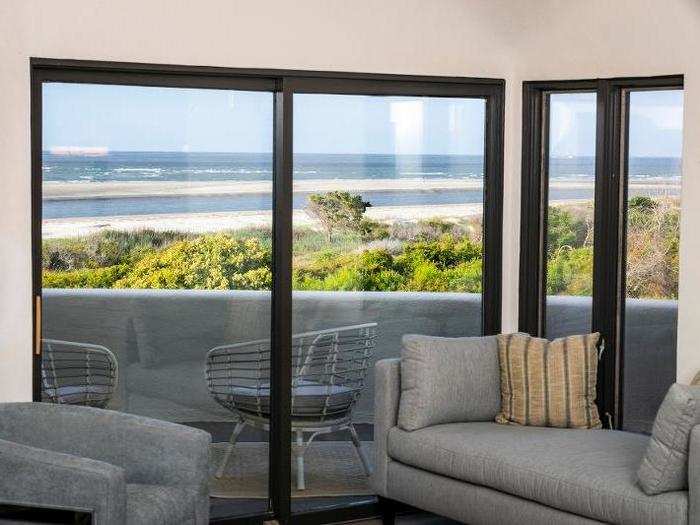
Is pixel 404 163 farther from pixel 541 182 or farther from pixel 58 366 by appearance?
pixel 58 366

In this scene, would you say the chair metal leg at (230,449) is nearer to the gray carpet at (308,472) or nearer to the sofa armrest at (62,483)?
the gray carpet at (308,472)

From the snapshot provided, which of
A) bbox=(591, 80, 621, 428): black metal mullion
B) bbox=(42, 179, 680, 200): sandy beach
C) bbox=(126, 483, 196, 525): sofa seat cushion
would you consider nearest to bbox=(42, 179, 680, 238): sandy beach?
bbox=(42, 179, 680, 200): sandy beach

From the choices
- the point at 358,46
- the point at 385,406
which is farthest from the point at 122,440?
the point at 358,46

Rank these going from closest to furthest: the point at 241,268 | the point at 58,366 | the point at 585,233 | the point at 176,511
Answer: the point at 176,511, the point at 58,366, the point at 241,268, the point at 585,233

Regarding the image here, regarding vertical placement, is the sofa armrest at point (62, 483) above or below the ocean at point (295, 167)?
below

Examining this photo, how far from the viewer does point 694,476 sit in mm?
3982

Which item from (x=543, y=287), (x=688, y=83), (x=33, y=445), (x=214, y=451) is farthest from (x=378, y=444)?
(x=688, y=83)

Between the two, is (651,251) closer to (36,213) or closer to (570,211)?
(570,211)

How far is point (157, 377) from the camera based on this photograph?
5.06 metres

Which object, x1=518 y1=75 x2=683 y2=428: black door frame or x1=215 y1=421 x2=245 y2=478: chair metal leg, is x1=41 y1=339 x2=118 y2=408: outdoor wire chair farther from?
x1=518 y1=75 x2=683 y2=428: black door frame

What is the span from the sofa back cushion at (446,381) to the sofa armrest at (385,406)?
0.05 m

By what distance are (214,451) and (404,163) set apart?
5.17ft

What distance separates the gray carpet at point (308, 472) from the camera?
5.25 metres

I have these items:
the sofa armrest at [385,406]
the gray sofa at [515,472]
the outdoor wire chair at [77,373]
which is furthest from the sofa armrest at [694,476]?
the outdoor wire chair at [77,373]
